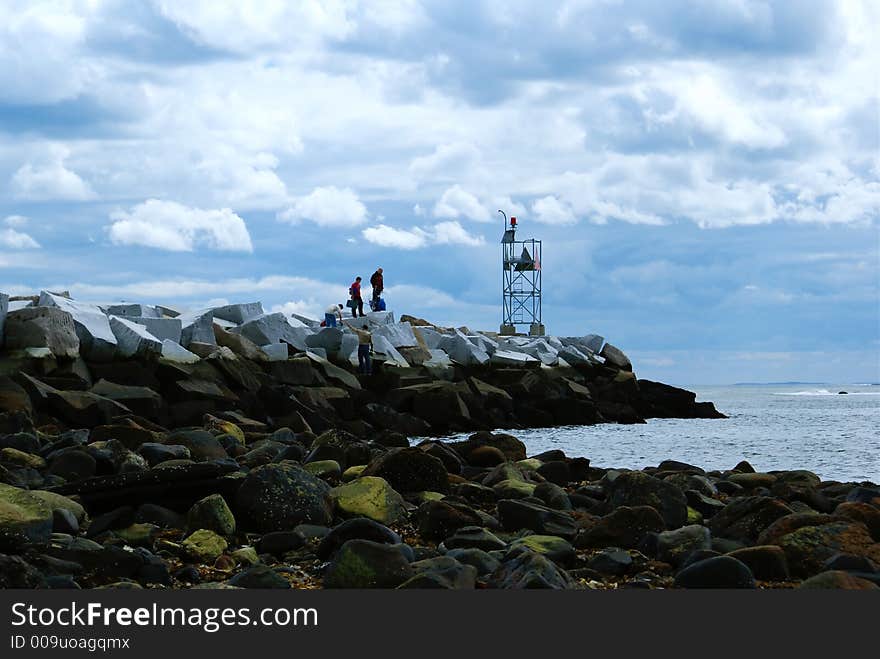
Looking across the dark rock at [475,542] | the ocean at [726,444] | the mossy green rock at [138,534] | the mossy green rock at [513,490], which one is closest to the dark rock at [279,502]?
the mossy green rock at [138,534]

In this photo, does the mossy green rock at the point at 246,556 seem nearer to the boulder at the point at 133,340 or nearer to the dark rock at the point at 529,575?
the dark rock at the point at 529,575

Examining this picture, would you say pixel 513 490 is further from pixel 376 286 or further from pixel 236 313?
pixel 376 286

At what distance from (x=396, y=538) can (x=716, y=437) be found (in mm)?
15855

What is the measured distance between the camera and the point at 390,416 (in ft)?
56.6

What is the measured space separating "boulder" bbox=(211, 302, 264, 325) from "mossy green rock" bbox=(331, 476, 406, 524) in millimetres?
13841

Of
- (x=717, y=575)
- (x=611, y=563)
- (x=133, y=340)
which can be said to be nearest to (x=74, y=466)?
(x=611, y=563)

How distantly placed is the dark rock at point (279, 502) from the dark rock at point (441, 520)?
57 cm

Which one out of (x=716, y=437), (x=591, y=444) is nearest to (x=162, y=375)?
(x=591, y=444)

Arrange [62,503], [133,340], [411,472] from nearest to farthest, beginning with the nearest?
[62,503], [411,472], [133,340]

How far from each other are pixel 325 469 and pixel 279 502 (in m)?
1.60

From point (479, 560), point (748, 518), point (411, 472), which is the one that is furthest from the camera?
point (411, 472)

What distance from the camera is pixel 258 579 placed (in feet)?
14.2

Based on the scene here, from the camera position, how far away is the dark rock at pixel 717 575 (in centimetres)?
444

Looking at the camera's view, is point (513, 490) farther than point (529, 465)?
No
